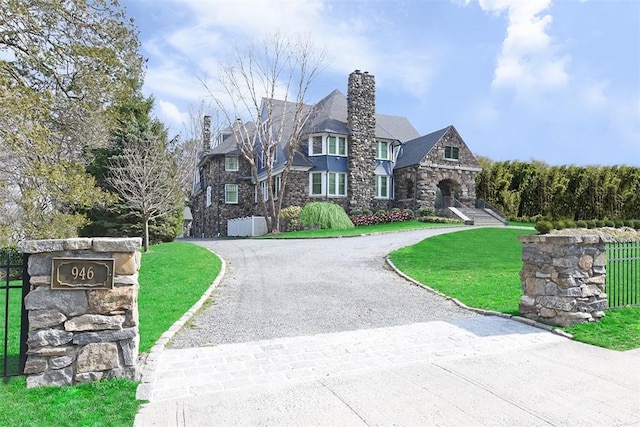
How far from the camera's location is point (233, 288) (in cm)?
936

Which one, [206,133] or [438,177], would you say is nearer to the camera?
[438,177]

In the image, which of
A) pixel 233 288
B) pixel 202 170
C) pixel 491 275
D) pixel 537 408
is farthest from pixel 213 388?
pixel 202 170

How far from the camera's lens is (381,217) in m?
26.1

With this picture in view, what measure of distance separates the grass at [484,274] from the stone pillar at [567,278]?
26 centimetres

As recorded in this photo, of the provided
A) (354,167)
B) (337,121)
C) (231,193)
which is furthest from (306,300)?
(231,193)

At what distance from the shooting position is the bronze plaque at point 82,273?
4.18 m

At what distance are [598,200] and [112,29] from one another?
33357mm

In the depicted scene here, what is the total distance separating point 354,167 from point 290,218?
18.7 feet

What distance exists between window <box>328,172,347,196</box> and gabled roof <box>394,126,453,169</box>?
4.82 m

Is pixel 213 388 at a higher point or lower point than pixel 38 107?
lower

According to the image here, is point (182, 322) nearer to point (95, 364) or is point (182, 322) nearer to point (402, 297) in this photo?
point (95, 364)

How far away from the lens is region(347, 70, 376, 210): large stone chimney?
2661cm

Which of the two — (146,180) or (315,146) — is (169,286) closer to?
(146,180)

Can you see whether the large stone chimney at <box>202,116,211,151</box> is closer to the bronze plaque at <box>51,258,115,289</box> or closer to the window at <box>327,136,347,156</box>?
the window at <box>327,136,347,156</box>
